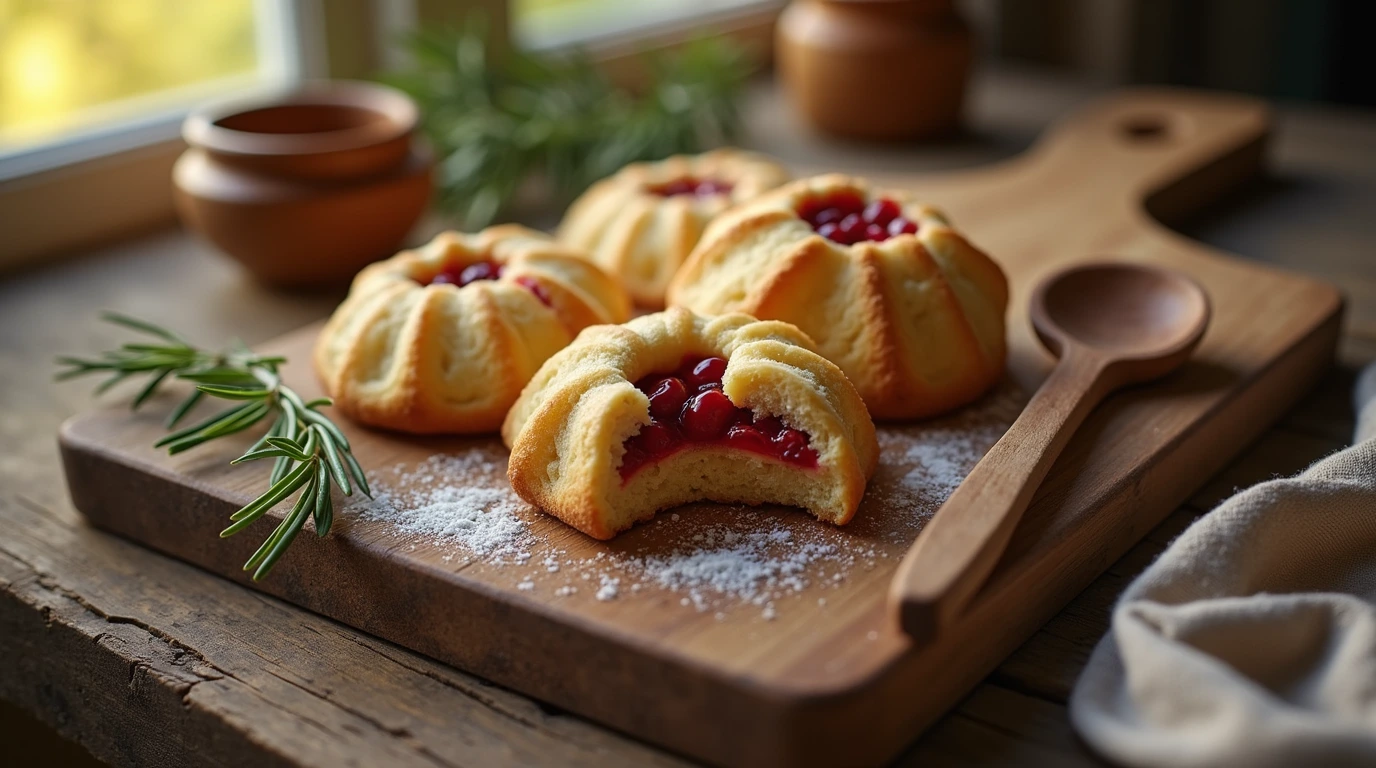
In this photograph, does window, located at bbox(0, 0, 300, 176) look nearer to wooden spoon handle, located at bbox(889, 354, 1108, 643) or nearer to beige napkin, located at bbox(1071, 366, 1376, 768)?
wooden spoon handle, located at bbox(889, 354, 1108, 643)

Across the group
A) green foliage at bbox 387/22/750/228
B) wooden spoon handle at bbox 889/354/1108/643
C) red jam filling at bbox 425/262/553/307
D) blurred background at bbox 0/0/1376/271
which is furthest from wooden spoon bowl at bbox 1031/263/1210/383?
blurred background at bbox 0/0/1376/271

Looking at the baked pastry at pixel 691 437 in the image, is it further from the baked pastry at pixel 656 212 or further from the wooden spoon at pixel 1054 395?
the baked pastry at pixel 656 212

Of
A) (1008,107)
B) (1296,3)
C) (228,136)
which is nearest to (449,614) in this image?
(228,136)

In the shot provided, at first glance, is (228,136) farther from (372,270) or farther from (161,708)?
(161,708)

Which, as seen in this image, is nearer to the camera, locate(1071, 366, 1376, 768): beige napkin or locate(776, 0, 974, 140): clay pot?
locate(1071, 366, 1376, 768): beige napkin

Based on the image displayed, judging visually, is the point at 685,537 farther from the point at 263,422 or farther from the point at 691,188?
the point at 691,188

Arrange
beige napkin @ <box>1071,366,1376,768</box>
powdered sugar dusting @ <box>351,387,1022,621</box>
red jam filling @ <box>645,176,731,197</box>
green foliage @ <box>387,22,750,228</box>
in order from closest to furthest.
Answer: beige napkin @ <box>1071,366,1376,768</box> < powdered sugar dusting @ <box>351,387,1022,621</box> < red jam filling @ <box>645,176,731,197</box> < green foliage @ <box>387,22,750,228</box>
